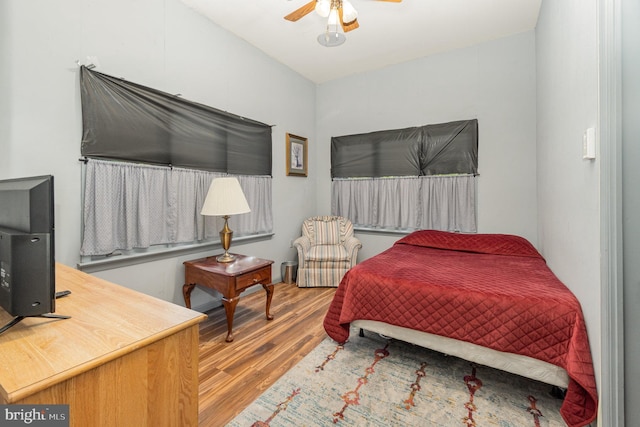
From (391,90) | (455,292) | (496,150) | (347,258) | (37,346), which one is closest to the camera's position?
(37,346)

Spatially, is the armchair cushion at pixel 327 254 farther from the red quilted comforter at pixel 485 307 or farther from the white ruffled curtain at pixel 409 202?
the red quilted comforter at pixel 485 307

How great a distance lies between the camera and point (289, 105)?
3.91m

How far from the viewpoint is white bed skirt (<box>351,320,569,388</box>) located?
1481 mm

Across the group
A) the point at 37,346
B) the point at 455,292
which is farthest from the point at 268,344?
the point at 37,346

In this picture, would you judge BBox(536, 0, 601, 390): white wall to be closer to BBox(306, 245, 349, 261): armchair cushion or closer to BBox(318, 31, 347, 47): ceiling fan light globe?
BBox(318, 31, 347, 47): ceiling fan light globe

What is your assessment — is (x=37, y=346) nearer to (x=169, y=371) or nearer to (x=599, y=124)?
(x=169, y=371)

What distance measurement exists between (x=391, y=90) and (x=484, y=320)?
10.5 ft

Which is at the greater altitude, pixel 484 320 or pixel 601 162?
pixel 601 162

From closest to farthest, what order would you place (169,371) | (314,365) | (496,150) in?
(169,371), (314,365), (496,150)

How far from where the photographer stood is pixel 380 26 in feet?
9.66

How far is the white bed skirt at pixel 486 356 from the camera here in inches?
58.3

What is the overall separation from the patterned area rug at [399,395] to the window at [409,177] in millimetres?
1924

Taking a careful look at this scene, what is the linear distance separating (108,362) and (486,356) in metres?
1.82

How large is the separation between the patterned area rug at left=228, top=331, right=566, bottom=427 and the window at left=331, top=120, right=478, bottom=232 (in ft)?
6.31
